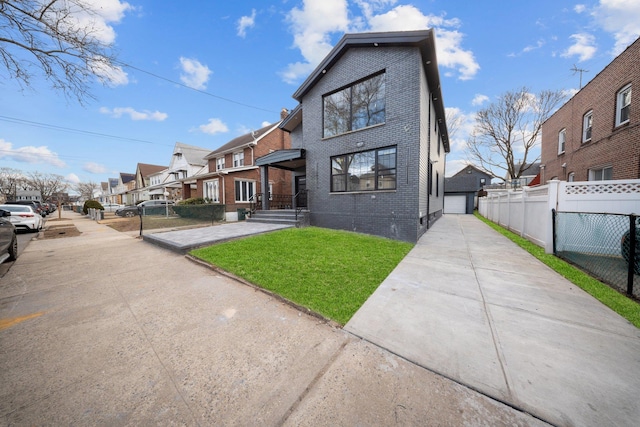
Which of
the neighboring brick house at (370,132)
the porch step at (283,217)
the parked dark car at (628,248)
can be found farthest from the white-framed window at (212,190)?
the parked dark car at (628,248)

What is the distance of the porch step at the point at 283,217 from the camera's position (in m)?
10.0

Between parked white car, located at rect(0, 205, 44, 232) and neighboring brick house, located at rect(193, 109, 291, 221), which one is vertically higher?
neighboring brick house, located at rect(193, 109, 291, 221)

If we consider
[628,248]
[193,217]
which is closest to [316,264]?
[628,248]

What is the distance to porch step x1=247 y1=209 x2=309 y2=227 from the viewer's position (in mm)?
10008

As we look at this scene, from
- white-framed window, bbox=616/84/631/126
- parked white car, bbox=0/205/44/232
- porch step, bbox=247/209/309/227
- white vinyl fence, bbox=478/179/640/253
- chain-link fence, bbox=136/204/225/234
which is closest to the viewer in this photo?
white vinyl fence, bbox=478/179/640/253

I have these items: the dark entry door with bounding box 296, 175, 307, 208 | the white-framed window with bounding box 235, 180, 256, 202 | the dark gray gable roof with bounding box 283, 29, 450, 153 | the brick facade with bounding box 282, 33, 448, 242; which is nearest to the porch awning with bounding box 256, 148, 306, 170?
the brick facade with bounding box 282, 33, 448, 242

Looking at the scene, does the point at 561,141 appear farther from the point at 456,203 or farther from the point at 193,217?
the point at 193,217

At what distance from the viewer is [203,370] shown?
84.4 inches

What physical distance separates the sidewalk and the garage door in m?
28.2

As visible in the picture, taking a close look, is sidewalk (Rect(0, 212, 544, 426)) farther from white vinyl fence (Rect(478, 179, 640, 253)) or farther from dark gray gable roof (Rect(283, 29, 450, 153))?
dark gray gable roof (Rect(283, 29, 450, 153))

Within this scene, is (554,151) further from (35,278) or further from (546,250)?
(35,278)

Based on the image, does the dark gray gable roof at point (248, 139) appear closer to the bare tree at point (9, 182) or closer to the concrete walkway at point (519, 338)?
the concrete walkway at point (519, 338)

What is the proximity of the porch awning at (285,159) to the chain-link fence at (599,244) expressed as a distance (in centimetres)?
897

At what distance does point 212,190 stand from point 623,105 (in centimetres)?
2439
